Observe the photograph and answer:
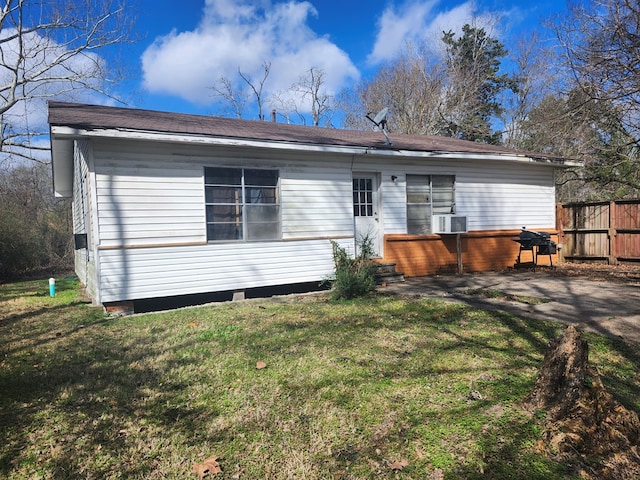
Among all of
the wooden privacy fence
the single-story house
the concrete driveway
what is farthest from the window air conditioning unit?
the wooden privacy fence

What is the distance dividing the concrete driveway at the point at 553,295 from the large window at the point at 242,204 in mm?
2832

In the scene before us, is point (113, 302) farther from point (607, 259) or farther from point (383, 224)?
point (607, 259)

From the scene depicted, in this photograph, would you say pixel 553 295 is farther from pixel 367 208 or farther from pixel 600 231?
pixel 600 231

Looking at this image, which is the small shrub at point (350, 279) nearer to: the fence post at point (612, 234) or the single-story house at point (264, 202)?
the single-story house at point (264, 202)

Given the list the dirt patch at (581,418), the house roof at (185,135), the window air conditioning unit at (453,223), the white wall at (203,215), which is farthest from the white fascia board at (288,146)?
the dirt patch at (581,418)

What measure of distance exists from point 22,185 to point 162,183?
1949 centimetres

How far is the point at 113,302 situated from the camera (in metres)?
6.63

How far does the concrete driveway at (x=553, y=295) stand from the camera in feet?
16.3

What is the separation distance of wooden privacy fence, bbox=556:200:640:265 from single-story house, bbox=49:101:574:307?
139 centimetres

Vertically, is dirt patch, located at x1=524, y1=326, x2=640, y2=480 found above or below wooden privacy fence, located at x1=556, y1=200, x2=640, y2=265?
below

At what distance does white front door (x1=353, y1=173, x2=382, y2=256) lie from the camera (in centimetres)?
925

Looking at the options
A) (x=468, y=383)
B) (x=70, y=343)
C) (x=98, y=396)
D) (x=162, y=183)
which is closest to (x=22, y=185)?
(x=162, y=183)

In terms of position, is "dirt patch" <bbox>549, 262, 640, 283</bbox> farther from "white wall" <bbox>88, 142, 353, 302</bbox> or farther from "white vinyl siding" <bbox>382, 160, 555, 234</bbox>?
"white wall" <bbox>88, 142, 353, 302</bbox>

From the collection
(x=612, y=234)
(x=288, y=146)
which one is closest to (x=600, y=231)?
(x=612, y=234)
